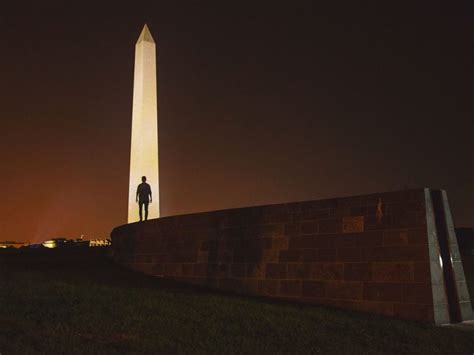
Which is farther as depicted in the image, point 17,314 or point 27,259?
point 27,259

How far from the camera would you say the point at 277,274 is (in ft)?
41.0

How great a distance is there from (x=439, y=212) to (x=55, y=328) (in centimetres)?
663

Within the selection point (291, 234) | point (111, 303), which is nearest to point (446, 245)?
point (291, 234)

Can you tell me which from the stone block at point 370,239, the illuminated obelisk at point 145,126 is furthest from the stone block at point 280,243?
the illuminated obelisk at point 145,126

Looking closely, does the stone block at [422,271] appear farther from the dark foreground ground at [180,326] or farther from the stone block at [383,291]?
the dark foreground ground at [180,326]

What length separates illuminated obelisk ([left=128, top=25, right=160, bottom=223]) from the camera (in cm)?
3050

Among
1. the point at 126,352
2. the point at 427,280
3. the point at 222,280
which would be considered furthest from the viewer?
the point at 222,280

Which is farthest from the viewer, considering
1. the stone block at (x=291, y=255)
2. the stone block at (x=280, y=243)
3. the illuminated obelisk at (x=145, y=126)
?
the illuminated obelisk at (x=145, y=126)

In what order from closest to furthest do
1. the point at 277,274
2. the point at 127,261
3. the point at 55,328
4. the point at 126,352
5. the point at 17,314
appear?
the point at 126,352
the point at 55,328
the point at 17,314
the point at 277,274
the point at 127,261

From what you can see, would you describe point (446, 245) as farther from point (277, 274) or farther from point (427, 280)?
point (277, 274)

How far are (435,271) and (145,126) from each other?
21.5 m

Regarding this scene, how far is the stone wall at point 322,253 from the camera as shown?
1073cm

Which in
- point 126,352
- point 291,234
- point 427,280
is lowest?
point 126,352

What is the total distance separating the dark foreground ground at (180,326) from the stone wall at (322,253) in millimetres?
634
